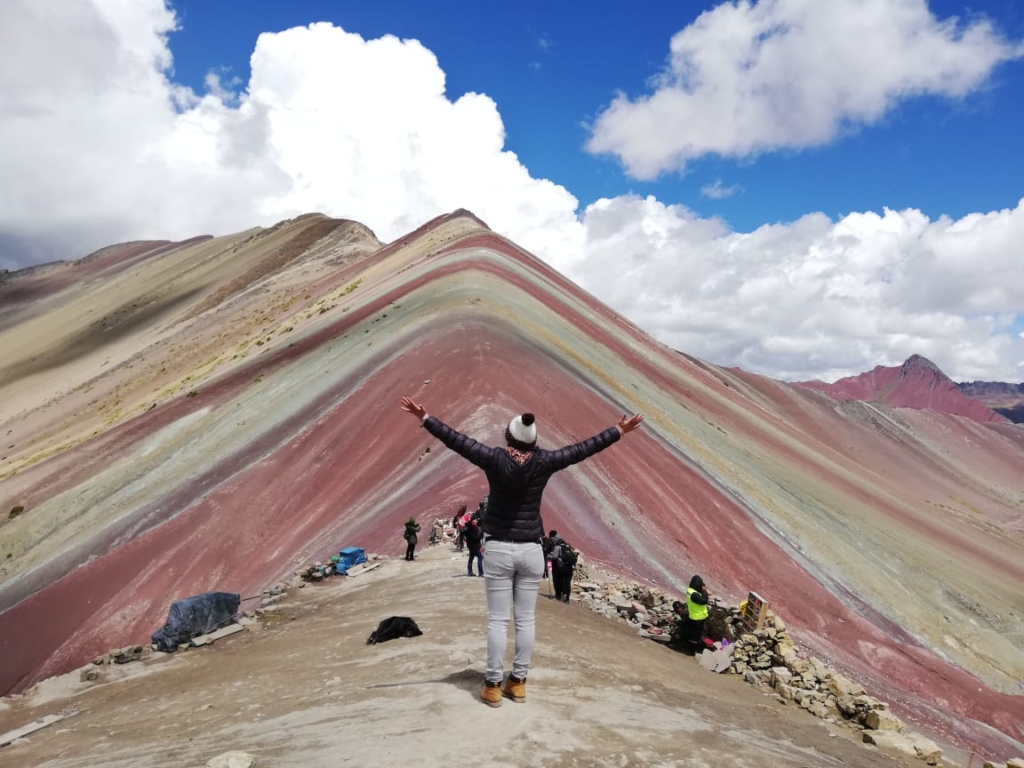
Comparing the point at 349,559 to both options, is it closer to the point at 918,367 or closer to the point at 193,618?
the point at 193,618

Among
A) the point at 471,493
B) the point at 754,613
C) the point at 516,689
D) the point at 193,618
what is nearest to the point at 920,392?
the point at 471,493

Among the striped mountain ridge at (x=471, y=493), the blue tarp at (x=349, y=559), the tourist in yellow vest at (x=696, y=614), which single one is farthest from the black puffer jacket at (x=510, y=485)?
the striped mountain ridge at (x=471, y=493)

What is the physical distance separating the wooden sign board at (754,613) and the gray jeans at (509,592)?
23.0ft

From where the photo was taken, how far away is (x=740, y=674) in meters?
10.7

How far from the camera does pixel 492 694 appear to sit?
6180 millimetres

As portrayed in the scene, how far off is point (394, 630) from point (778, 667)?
5.61 meters

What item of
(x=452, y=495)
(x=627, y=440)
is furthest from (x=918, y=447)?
(x=452, y=495)

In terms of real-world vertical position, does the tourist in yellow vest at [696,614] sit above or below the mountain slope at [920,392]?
below

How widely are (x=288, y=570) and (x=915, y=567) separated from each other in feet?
87.1

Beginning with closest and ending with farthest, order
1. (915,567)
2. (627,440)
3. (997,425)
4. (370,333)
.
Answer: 1. (627,440)
2. (915,567)
3. (370,333)
4. (997,425)

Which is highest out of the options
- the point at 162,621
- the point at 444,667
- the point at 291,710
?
the point at 444,667

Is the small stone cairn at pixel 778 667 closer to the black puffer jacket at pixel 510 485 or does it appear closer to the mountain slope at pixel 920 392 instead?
the black puffer jacket at pixel 510 485

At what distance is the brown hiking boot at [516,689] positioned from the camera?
6324mm

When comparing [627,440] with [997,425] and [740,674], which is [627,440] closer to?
[740,674]
